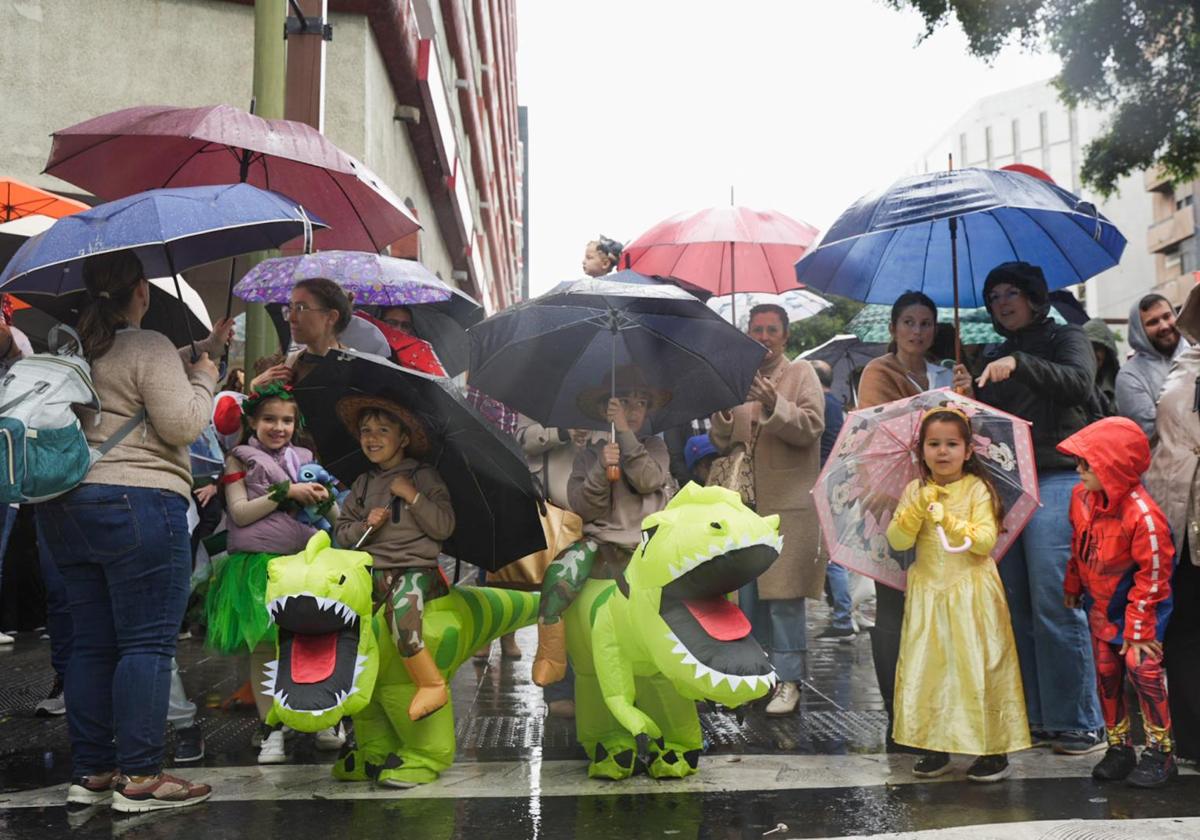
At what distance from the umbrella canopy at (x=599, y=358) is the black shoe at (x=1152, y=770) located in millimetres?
2258

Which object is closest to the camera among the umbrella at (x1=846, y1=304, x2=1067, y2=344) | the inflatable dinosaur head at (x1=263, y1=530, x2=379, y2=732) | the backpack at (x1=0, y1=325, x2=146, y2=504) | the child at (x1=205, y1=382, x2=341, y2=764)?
the backpack at (x1=0, y1=325, x2=146, y2=504)

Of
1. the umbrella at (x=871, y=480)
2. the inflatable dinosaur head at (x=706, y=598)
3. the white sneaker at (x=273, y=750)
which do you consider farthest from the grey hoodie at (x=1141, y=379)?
the white sneaker at (x=273, y=750)

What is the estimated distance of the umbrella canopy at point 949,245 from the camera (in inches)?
209

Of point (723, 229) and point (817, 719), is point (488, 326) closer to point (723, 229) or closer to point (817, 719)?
point (723, 229)

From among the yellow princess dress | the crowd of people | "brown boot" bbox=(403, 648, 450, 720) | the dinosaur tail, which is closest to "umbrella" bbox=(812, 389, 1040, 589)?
the crowd of people

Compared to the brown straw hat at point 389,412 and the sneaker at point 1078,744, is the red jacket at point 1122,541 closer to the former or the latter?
the sneaker at point 1078,744

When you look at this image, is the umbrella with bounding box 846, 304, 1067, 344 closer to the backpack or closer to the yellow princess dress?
the yellow princess dress

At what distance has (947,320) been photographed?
26.1ft

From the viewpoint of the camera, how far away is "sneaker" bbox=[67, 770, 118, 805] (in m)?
4.40

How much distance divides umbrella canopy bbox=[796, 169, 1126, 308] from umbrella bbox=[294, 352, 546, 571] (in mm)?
1910

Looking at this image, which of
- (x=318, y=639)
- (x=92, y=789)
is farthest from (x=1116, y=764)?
(x=92, y=789)

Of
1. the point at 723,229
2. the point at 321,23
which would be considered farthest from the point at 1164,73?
the point at 321,23

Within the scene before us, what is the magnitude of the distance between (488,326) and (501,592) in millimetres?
1219

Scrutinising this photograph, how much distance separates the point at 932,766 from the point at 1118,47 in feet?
43.9
